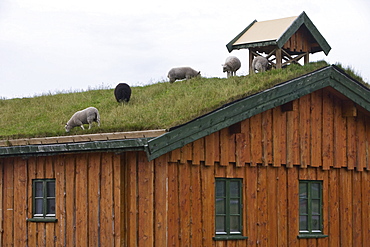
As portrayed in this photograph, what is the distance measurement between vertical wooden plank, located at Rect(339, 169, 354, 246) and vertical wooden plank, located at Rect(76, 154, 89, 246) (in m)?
7.01

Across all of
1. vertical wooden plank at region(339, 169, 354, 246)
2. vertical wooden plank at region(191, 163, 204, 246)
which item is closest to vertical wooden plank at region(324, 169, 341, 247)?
vertical wooden plank at region(339, 169, 354, 246)

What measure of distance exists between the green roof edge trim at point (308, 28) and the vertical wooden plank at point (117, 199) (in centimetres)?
742

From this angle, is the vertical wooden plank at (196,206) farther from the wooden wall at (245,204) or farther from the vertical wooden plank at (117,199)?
the vertical wooden plank at (117,199)

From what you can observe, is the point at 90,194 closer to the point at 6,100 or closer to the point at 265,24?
the point at 265,24

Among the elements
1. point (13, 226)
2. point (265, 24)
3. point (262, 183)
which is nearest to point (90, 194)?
point (13, 226)

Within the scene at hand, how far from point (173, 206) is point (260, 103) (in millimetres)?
3261

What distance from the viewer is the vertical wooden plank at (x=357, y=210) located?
58.3 ft

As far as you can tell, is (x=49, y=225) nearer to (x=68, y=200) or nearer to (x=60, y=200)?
(x=60, y=200)

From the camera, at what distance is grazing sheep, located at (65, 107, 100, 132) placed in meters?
A: 16.7

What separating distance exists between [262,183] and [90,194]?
14.0 feet

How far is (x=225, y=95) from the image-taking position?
54.3 ft

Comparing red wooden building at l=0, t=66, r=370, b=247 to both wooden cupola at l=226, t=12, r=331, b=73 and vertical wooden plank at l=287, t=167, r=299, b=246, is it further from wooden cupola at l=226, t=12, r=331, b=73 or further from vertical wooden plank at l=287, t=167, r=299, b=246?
wooden cupola at l=226, t=12, r=331, b=73

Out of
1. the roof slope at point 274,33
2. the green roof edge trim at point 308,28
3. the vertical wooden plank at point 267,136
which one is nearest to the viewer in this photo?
the vertical wooden plank at point 267,136

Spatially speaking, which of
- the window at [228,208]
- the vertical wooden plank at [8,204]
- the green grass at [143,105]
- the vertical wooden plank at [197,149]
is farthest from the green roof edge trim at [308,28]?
the vertical wooden plank at [8,204]
